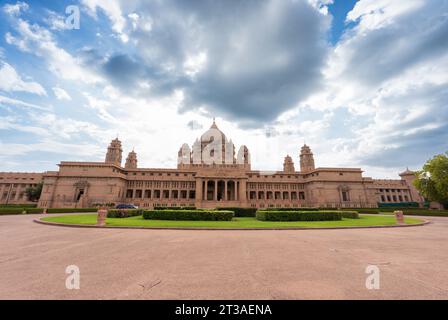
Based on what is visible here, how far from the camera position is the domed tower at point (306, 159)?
87.0m

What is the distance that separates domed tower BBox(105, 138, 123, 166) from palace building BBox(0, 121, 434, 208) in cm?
2106

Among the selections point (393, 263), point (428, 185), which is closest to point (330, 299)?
point (393, 263)

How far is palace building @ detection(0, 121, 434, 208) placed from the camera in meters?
56.5

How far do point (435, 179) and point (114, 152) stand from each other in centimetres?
10442

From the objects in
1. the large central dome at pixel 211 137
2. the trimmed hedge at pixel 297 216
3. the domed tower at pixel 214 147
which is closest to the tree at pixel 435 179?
the trimmed hedge at pixel 297 216

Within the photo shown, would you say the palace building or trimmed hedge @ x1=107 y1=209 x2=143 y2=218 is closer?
trimmed hedge @ x1=107 y1=209 x2=143 y2=218

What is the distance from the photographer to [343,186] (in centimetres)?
6134

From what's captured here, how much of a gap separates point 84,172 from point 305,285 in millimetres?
69518

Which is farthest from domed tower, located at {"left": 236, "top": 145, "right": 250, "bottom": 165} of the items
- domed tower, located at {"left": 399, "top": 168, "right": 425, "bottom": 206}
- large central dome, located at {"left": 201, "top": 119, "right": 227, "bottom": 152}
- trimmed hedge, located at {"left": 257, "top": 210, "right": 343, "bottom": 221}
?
domed tower, located at {"left": 399, "top": 168, "right": 425, "bottom": 206}

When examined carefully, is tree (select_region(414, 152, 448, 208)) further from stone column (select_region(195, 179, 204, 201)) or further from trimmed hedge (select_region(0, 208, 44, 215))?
trimmed hedge (select_region(0, 208, 44, 215))

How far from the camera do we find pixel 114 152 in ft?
280

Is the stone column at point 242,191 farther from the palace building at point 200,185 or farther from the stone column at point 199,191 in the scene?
the stone column at point 199,191

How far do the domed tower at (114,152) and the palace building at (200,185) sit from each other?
69.1 feet

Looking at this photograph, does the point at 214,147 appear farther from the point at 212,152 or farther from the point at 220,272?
the point at 220,272
